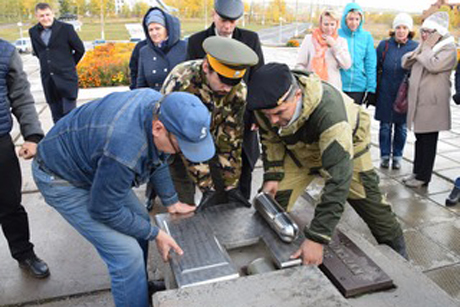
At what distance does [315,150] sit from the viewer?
2.57 m

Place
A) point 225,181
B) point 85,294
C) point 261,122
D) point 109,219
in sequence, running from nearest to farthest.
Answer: point 109,219
point 261,122
point 85,294
point 225,181

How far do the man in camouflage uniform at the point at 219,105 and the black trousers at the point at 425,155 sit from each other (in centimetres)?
240

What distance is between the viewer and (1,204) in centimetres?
284

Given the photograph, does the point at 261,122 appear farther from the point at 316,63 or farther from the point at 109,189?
the point at 316,63

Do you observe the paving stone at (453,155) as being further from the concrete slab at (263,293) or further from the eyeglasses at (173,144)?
the eyeglasses at (173,144)

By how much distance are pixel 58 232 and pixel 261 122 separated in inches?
88.0

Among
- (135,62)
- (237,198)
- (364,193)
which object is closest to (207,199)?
(237,198)

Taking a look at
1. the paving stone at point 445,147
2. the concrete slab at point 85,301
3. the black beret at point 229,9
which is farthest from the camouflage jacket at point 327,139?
the paving stone at point 445,147

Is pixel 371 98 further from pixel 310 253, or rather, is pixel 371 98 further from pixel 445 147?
pixel 310 253

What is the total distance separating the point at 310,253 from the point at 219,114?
1268 millimetres

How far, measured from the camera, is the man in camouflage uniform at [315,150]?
2014mm

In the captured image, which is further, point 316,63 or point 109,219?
point 316,63

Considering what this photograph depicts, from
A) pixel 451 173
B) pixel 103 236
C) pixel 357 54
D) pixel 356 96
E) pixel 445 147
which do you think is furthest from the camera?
pixel 445 147

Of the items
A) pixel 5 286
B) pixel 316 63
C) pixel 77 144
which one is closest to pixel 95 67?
pixel 316 63
